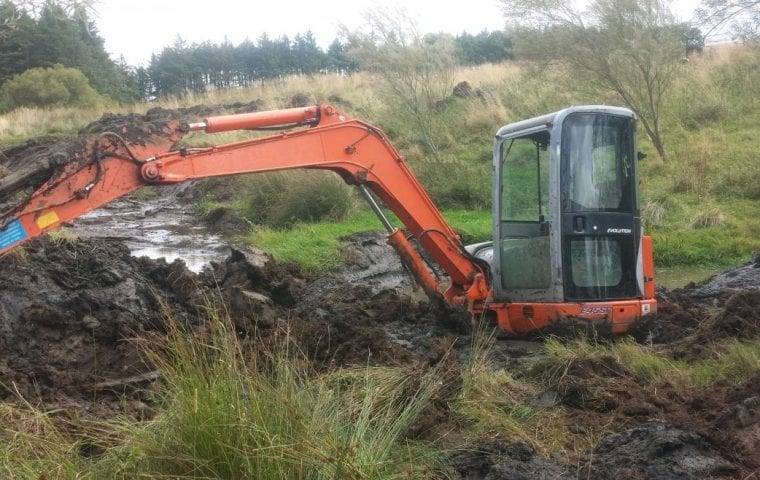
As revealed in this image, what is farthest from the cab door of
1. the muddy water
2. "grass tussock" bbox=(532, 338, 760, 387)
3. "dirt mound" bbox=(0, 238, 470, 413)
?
the muddy water

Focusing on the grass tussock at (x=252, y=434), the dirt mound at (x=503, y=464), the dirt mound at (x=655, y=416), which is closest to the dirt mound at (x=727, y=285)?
the dirt mound at (x=655, y=416)

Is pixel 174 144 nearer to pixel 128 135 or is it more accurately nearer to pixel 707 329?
pixel 128 135

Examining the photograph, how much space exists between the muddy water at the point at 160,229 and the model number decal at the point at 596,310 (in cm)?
602

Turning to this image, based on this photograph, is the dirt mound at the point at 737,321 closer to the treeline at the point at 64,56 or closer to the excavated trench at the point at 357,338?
the excavated trench at the point at 357,338

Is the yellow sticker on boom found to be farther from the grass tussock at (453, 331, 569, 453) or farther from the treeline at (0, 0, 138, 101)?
the treeline at (0, 0, 138, 101)

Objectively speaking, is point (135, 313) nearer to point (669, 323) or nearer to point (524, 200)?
point (524, 200)

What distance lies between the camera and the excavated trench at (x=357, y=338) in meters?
4.22

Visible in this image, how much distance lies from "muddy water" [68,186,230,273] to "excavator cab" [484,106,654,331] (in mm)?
5481

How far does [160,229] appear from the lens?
16.7 metres

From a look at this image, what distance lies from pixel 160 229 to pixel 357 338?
10.2 meters

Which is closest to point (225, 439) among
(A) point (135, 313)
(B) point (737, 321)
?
(A) point (135, 313)

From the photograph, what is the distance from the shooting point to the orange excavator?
719 centimetres

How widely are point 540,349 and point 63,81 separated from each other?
33.0m

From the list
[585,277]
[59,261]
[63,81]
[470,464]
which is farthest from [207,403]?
[63,81]
